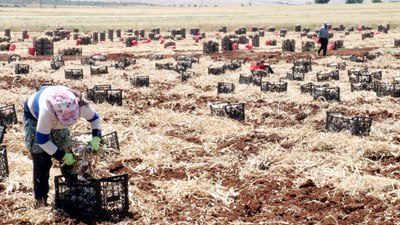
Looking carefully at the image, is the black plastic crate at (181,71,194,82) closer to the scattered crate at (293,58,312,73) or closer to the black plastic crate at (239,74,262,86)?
the black plastic crate at (239,74,262,86)

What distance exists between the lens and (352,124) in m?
11.8

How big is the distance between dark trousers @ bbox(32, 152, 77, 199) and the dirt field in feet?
0.85

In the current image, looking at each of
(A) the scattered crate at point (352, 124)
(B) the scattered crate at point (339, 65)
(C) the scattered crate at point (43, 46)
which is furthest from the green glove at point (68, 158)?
(C) the scattered crate at point (43, 46)

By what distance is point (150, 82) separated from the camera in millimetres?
20531

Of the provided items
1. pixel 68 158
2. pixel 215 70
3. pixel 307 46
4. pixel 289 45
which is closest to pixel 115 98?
pixel 215 70

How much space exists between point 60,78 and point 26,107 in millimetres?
14635

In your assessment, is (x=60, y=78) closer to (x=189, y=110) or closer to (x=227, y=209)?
(x=189, y=110)

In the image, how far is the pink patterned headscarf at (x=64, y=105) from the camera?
6801mm

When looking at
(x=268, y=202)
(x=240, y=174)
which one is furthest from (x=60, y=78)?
(x=268, y=202)

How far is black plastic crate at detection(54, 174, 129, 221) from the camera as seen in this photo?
304 inches

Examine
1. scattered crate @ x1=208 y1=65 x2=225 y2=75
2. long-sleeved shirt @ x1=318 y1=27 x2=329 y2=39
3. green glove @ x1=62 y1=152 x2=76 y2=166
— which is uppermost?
long-sleeved shirt @ x1=318 y1=27 x2=329 y2=39

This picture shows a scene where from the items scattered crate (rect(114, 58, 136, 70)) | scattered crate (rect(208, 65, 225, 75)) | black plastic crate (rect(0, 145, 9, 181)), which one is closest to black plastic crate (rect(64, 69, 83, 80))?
scattered crate (rect(114, 58, 136, 70))

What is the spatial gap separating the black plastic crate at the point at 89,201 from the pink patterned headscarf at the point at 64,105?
1125 millimetres

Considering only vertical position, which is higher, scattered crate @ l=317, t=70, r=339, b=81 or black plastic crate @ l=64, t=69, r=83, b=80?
scattered crate @ l=317, t=70, r=339, b=81
